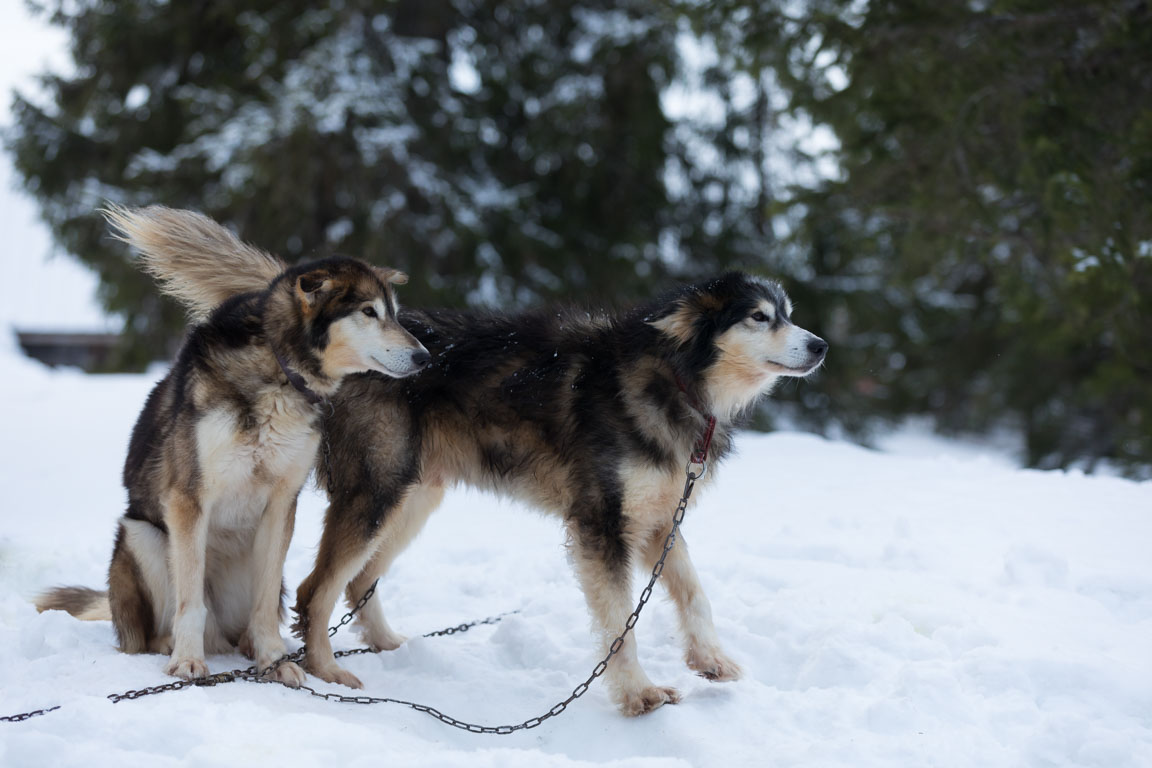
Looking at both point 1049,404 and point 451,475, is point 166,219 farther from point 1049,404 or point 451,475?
point 1049,404

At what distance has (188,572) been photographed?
4031 mm

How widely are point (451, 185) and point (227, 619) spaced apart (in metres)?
10.2

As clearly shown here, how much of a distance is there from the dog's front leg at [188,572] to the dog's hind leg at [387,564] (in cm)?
104

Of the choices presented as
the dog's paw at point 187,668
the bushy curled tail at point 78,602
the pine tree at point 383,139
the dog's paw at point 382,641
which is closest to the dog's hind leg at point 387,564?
the dog's paw at point 382,641

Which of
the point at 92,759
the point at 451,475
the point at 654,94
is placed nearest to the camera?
the point at 92,759

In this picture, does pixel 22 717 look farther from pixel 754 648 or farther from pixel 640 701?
pixel 754 648

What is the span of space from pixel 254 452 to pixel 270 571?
58 centimetres

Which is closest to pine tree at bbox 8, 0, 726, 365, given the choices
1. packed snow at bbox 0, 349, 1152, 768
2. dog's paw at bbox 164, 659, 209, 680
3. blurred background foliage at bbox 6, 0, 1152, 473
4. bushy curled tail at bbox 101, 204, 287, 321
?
blurred background foliage at bbox 6, 0, 1152, 473

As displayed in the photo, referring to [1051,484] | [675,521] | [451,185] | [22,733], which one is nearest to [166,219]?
[22,733]

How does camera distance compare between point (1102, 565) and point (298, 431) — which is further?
point (1102, 565)

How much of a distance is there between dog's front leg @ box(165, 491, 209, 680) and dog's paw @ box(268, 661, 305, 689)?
0.29 meters

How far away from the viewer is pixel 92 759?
118 inches

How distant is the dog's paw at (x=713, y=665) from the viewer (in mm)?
4512

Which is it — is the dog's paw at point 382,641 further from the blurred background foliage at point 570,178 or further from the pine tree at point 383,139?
the pine tree at point 383,139
